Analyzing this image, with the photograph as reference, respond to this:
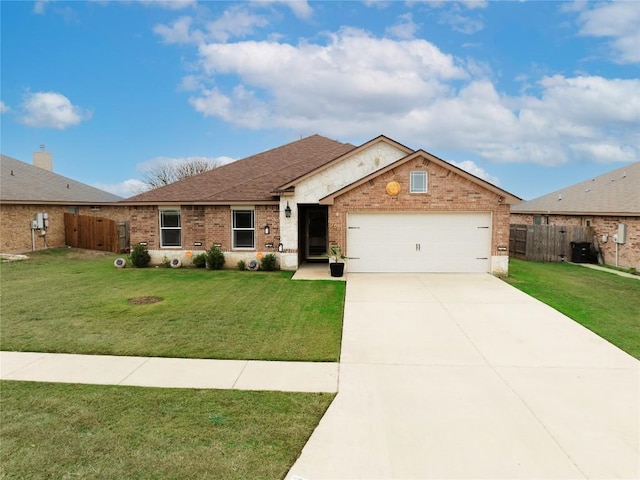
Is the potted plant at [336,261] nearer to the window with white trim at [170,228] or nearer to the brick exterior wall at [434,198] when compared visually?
the brick exterior wall at [434,198]

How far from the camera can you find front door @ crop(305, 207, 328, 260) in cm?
1805

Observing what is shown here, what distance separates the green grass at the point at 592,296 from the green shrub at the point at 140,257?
44.6 feet

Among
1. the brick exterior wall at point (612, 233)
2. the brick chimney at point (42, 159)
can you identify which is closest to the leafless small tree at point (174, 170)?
the brick chimney at point (42, 159)

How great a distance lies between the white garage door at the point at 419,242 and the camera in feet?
46.7

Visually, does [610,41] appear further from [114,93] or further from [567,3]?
[114,93]

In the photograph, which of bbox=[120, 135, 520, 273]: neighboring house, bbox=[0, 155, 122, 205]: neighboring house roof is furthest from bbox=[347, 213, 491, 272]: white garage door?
bbox=[0, 155, 122, 205]: neighboring house roof

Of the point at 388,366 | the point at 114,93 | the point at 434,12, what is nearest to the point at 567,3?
the point at 434,12

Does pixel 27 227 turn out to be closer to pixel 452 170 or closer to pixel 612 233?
pixel 452 170

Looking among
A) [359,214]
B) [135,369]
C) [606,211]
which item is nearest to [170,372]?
[135,369]

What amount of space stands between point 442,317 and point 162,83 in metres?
17.5

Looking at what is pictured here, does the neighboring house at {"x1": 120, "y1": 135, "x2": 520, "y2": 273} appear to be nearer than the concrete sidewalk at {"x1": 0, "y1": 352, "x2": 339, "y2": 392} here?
No

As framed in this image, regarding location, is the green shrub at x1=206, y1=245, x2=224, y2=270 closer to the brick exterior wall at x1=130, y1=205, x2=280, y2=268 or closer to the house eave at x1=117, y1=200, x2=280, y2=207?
the brick exterior wall at x1=130, y1=205, x2=280, y2=268

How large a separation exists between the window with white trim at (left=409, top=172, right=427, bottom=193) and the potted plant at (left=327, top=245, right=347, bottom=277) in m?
3.36

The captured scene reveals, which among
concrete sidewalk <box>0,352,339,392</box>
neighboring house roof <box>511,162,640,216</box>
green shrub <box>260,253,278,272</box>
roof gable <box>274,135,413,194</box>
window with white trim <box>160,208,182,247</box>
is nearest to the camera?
concrete sidewalk <box>0,352,339,392</box>
